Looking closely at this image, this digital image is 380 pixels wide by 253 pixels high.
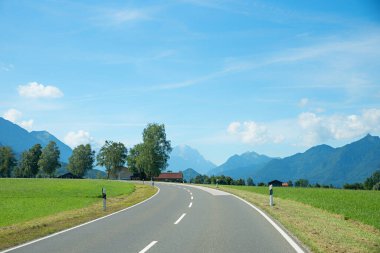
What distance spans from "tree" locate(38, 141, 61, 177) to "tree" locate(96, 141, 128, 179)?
14016mm

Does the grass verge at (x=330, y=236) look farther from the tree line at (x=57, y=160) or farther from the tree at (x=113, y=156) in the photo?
the tree at (x=113, y=156)

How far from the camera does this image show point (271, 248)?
8.80m

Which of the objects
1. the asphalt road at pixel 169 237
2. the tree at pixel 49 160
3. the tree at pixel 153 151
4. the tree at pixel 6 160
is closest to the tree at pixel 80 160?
the tree at pixel 49 160

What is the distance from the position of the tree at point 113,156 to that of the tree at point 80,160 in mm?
6799

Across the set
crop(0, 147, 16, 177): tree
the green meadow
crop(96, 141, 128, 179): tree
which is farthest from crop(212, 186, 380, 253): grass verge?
crop(0, 147, 16, 177): tree

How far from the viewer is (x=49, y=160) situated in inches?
5074

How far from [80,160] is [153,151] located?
168 feet

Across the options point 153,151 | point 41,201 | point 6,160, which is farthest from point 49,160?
point 41,201

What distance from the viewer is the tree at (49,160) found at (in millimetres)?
128000

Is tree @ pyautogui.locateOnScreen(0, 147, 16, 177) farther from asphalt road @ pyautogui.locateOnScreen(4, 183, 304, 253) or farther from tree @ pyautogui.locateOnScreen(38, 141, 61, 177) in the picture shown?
asphalt road @ pyautogui.locateOnScreen(4, 183, 304, 253)

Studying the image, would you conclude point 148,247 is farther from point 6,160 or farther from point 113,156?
point 6,160

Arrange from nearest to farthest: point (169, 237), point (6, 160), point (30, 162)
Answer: point (169, 237) < point (6, 160) < point (30, 162)

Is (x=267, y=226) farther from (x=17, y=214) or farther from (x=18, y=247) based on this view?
(x=17, y=214)

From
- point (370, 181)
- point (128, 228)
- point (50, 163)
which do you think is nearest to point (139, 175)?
point (50, 163)
